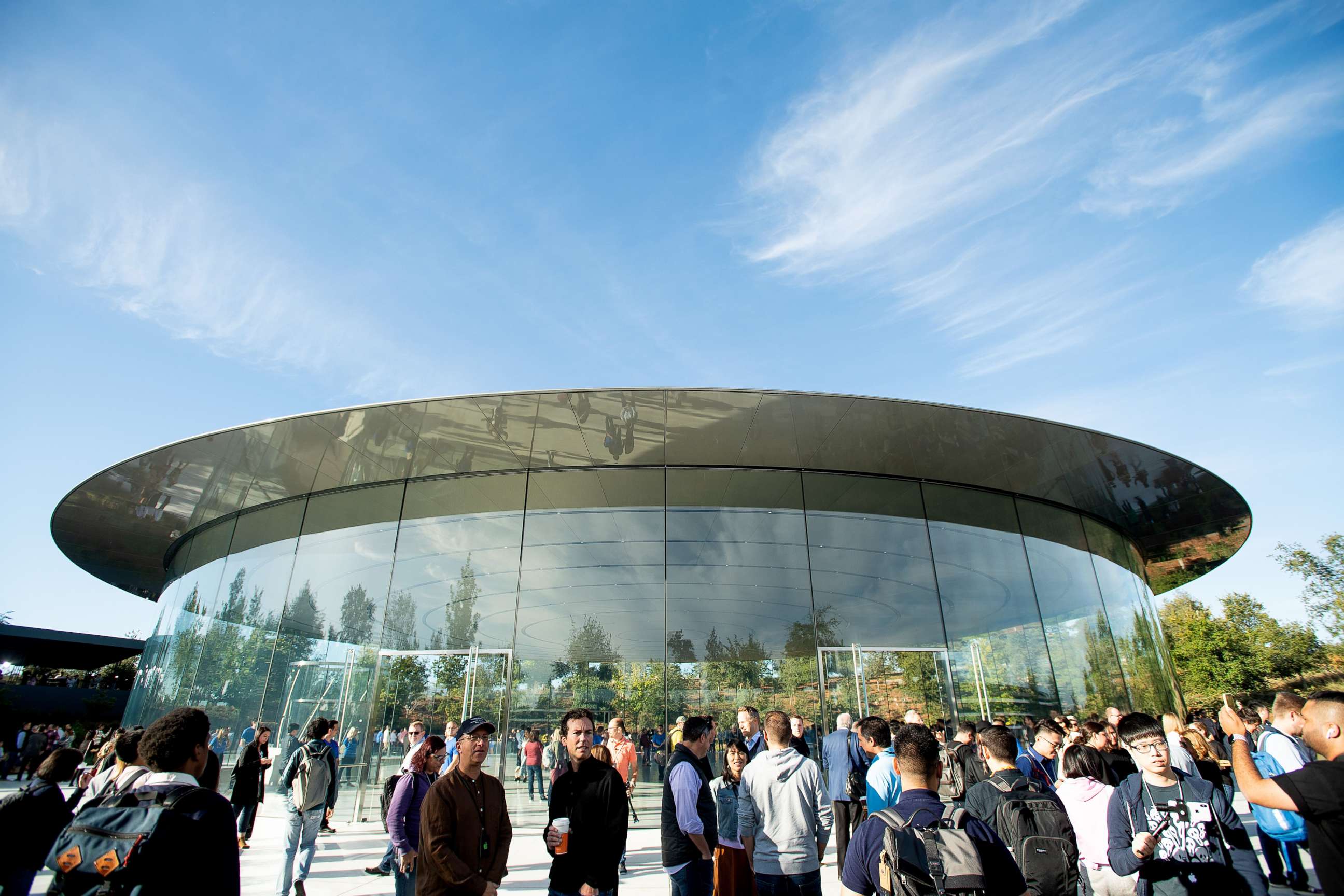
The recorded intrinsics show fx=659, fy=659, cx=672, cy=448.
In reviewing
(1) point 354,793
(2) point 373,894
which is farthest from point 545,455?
(2) point 373,894

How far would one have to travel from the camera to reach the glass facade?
41.7 feet

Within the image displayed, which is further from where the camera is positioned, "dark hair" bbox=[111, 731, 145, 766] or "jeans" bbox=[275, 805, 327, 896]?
"jeans" bbox=[275, 805, 327, 896]

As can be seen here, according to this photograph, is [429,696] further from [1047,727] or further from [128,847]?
[128,847]

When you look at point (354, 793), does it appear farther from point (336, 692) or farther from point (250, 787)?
point (250, 787)

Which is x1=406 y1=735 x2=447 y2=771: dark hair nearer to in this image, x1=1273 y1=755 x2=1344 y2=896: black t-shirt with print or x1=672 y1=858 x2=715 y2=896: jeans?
x1=672 y1=858 x2=715 y2=896: jeans

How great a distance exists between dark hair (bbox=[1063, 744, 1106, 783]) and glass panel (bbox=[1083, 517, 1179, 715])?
12.6 meters

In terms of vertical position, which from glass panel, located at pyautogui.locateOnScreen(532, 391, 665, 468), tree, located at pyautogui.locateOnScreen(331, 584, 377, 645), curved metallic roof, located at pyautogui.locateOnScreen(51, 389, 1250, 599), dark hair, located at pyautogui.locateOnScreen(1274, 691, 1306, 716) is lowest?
dark hair, located at pyautogui.locateOnScreen(1274, 691, 1306, 716)

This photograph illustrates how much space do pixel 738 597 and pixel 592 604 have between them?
297cm

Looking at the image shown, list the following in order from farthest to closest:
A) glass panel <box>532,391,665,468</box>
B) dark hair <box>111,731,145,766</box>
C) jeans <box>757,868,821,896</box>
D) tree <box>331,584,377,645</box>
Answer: tree <box>331,584,377,645</box>, glass panel <box>532,391,665,468</box>, dark hair <box>111,731,145,766</box>, jeans <box>757,868,821,896</box>

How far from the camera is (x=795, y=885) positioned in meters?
4.13

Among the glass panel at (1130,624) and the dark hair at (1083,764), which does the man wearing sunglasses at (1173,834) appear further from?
the glass panel at (1130,624)

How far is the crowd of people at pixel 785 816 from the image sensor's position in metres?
2.40

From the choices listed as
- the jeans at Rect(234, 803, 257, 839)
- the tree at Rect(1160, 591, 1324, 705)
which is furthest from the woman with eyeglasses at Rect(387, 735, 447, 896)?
the tree at Rect(1160, 591, 1324, 705)

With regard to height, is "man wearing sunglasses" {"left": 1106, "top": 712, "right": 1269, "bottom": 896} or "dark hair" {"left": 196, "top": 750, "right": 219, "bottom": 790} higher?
"dark hair" {"left": 196, "top": 750, "right": 219, "bottom": 790}
